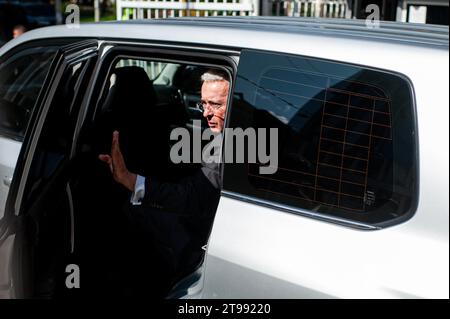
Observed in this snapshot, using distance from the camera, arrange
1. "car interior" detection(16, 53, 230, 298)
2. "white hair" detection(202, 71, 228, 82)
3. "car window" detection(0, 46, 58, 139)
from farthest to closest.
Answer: "car window" detection(0, 46, 58, 139) < "white hair" detection(202, 71, 228, 82) < "car interior" detection(16, 53, 230, 298)

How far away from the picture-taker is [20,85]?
3375mm

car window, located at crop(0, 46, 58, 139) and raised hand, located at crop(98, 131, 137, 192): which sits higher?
car window, located at crop(0, 46, 58, 139)

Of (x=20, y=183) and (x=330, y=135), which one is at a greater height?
(x=330, y=135)

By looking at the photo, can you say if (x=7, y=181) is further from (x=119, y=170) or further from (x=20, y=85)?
(x=20, y=85)

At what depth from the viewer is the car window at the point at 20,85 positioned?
298cm

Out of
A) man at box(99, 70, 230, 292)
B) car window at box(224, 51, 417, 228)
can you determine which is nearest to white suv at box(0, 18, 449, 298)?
car window at box(224, 51, 417, 228)

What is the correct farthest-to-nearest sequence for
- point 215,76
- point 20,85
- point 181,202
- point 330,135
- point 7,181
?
point 20,85 → point 7,181 → point 181,202 → point 215,76 → point 330,135

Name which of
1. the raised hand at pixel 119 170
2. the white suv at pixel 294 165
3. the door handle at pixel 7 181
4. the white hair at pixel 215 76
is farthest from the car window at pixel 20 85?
the white hair at pixel 215 76

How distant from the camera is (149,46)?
2.40 m

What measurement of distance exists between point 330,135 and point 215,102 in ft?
2.96

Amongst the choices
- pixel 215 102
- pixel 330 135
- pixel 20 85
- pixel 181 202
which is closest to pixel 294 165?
pixel 330 135

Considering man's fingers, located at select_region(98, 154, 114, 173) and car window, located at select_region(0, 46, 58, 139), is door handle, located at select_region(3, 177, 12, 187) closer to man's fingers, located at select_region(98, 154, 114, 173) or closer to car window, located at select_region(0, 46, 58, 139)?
car window, located at select_region(0, 46, 58, 139)

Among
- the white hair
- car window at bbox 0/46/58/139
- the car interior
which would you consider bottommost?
the car interior

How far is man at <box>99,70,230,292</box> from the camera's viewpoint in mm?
2684
